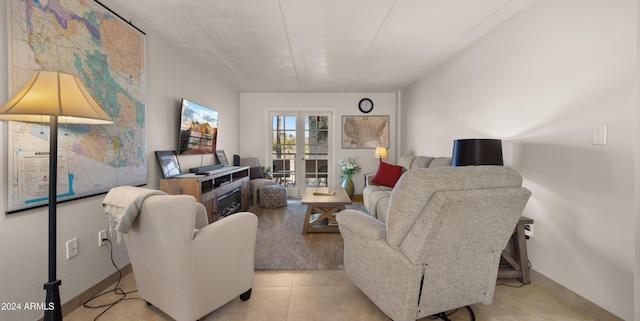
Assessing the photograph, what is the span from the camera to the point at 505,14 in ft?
7.70

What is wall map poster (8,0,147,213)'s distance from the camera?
1471mm

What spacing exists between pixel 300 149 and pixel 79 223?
162 inches

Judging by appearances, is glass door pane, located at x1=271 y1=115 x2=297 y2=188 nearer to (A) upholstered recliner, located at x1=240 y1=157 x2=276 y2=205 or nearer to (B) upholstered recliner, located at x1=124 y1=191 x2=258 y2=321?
(A) upholstered recliner, located at x1=240 y1=157 x2=276 y2=205

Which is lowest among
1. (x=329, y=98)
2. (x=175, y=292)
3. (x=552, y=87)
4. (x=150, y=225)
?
(x=175, y=292)

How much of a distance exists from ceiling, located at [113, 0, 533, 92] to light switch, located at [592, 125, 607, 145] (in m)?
1.20

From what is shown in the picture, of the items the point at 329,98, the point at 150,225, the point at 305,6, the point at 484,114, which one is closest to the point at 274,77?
the point at 329,98

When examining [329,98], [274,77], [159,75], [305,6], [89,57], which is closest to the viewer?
[89,57]

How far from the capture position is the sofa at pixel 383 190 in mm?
3070

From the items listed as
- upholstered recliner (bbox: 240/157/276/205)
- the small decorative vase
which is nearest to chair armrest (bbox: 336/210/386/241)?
upholstered recliner (bbox: 240/157/276/205)

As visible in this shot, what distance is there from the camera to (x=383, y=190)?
12.5 feet

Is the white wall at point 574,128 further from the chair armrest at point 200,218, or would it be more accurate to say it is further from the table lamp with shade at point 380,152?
the chair armrest at point 200,218

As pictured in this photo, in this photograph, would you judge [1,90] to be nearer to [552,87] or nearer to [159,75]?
[159,75]

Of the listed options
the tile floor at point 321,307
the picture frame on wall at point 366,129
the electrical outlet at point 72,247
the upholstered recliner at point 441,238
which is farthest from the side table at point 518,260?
the picture frame on wall at point 366,129

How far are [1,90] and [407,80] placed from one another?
466 centimetres
